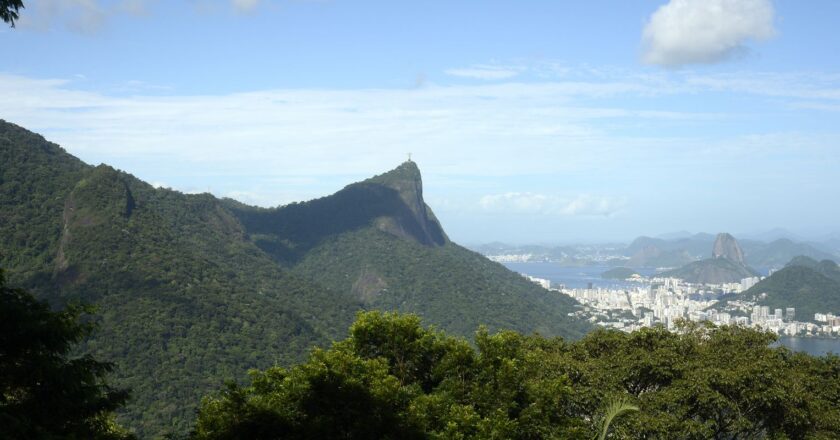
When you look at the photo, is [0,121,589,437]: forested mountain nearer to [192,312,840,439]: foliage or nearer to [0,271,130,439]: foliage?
[192,312,840,439]: foliage

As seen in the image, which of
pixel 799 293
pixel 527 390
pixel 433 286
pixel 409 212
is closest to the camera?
pixel 527 390

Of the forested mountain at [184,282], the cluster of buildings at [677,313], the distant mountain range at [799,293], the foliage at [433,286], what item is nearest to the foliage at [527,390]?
the forested mountain at [184,282]

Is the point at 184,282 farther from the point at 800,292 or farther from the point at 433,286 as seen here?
the point at 800,292

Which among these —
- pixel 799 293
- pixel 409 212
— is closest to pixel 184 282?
pixel 409 212

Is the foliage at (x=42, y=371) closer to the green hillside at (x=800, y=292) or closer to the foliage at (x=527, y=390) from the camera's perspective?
the foliage at (x=527, y=390)

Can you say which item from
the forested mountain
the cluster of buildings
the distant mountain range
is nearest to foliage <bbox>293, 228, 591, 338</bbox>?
the forested mountain

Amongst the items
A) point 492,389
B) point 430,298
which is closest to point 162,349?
point 492,389

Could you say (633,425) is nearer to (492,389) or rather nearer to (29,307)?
(492,389)
